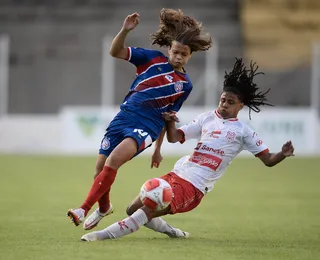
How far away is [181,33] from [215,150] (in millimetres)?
1228

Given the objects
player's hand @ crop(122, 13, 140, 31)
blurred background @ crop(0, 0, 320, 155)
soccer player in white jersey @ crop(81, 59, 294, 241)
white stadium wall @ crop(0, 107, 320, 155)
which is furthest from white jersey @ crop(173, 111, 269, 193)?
white stadium wall @ crop(0, 107, 320, 155)

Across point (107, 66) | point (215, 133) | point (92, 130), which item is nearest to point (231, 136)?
point (215, 133)

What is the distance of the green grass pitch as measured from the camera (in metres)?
7.36

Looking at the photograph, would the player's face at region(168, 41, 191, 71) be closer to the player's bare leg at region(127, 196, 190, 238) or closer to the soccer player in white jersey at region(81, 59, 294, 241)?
the soccer player in white jersey at region(81, 59, 294, 241)

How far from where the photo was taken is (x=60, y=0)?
34.5 m

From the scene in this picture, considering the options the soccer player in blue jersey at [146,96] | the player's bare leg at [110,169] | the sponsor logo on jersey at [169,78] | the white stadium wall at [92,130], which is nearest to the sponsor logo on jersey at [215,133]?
the soccer player in blue jersey at [146,96]

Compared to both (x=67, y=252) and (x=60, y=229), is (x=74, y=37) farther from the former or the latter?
(x=67, y=252)

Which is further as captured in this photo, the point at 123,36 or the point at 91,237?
the point at 123,36

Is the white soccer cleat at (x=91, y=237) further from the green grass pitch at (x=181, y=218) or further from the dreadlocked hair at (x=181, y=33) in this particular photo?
the dreadlocked hair at (x=181, y=33)

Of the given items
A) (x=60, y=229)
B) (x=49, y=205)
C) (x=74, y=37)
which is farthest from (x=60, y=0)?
(x=60, y=229)

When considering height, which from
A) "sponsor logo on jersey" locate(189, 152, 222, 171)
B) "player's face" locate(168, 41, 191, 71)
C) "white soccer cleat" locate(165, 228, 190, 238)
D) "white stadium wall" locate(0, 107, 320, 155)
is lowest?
"white stadium wall" locate(0, 107, 320, 155)

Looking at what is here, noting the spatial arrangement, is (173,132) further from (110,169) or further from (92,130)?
(92,130)

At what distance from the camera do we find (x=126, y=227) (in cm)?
789

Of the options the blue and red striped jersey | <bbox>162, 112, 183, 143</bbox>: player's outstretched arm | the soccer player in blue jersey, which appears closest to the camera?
the soccer player in blue jersey
